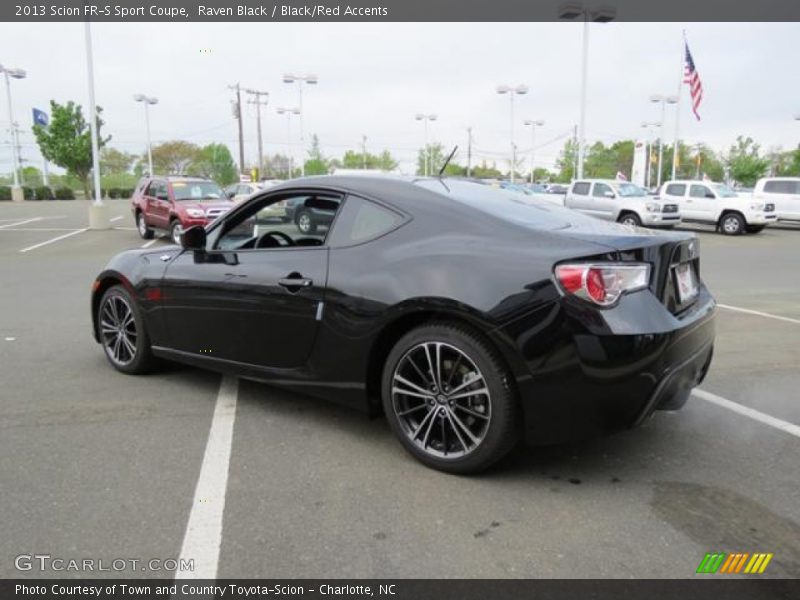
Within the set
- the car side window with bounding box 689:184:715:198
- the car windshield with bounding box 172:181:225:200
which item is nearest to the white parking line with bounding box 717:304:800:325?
the car windshield with bounding box 172:181:225:200

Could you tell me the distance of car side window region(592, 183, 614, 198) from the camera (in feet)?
76.5

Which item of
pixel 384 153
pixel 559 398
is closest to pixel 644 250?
pixel 559 398

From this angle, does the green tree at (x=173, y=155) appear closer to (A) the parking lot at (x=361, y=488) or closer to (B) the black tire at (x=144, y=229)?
(B) the black tire at (x=144, y=229)

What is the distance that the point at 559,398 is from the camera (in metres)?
3.05

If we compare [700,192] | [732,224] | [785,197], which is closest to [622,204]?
[700,192]

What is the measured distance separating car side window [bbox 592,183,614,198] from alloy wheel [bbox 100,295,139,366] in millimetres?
20744

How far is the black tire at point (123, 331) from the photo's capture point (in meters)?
4.87

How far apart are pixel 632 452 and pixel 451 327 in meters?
1.31

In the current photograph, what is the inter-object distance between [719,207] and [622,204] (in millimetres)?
3328

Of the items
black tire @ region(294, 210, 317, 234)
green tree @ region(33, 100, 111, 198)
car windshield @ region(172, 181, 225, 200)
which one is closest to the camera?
black tire @ region(294, 210, 317, 234)

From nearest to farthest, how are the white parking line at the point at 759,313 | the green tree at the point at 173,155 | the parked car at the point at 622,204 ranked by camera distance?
A: 1. the white parking line at the point at 759,313
2. the parked car at the point at 622,204
3. the green tree at the point at 173,155

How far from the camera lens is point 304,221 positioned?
13.8ft

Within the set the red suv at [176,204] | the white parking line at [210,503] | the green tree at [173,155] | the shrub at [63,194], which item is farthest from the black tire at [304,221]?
the green tree at [173,155]

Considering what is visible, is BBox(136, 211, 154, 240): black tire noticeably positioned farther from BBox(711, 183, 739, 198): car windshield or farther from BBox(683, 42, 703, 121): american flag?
BBox(683, 42, 703, 121): american flag
